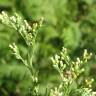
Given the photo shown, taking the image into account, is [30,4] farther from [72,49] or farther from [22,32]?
[22,32]

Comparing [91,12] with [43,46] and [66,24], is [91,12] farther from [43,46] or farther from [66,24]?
[43,46]

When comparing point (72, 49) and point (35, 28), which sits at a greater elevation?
point (72, 49)

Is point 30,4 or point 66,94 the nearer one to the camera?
point 66,94

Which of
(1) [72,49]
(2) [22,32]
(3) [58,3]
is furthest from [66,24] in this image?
(2) [22,32]

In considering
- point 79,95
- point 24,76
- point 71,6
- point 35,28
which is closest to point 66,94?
point 79,95

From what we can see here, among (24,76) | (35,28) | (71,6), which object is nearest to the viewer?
(35,28)

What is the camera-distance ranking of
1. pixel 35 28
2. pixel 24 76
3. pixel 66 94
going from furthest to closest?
pixel 24 76 → pixel 35 28 → pixel 66 94

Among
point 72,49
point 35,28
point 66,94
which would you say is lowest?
point 66,94
